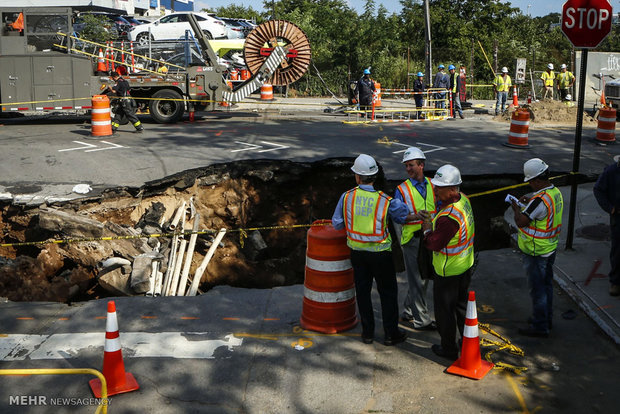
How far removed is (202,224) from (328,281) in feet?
20.9

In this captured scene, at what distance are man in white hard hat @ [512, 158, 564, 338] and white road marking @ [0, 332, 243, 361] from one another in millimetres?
3034

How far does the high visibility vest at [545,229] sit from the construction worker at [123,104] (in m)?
12.6

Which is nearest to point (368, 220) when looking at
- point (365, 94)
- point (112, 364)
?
point (112, 364)

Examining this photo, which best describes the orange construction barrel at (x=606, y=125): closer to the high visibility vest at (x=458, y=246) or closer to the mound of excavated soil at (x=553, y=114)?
the mound of excavated soil at (x=553, y=114)

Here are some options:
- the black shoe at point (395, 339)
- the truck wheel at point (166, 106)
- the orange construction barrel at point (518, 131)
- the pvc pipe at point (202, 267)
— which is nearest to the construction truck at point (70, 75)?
the truck wheel at point (166, 106)

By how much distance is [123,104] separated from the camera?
658 inches

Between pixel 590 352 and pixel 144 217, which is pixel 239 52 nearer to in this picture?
pixel 144 217

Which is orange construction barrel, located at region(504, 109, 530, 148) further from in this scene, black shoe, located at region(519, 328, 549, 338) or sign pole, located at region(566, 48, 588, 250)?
black shoe, located at region(519, 328, 549, 338)

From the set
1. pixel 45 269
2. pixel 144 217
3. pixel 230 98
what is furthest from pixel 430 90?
pixel 45 269

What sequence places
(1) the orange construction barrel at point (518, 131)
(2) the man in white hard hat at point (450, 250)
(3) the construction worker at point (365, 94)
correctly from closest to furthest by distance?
(2) the man in white hard hat at point (450, 250) → (1) the orange construction barrel at point (518, 131) → (3) the construction worker at point (365, 94)

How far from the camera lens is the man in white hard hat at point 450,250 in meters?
5.57

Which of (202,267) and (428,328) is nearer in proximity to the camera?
(428,328)

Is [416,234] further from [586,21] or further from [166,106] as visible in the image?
[166,106]

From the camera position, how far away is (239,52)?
30984mm
